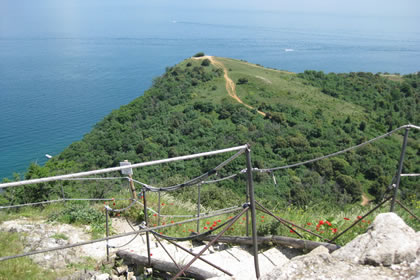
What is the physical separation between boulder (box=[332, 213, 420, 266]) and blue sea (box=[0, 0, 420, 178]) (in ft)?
114

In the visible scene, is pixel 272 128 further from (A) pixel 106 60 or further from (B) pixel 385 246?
(A) pixel 106 60

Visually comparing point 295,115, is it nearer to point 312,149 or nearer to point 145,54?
point 312,149

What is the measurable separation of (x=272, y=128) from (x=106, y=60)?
50843 mm

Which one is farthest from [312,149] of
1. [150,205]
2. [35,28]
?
[35,28]

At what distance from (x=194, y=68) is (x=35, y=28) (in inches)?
3391

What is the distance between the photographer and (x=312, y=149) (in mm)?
33594

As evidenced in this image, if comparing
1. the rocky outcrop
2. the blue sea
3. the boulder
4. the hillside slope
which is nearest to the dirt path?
the hillside slope

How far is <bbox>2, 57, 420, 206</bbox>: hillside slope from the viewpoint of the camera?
27.5 metres

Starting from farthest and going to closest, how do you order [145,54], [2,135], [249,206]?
1. [145,54]
2. [2,135]
3. [249,206]

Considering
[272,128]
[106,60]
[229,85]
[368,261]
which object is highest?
[106,60]

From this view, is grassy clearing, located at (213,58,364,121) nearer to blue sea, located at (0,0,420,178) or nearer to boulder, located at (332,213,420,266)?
blue sea, located at (0,0,420,178)

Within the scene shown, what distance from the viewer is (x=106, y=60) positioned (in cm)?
7488

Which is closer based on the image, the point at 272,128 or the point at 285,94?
the point at 272,128

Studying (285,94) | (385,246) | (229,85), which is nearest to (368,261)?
(385,246)
